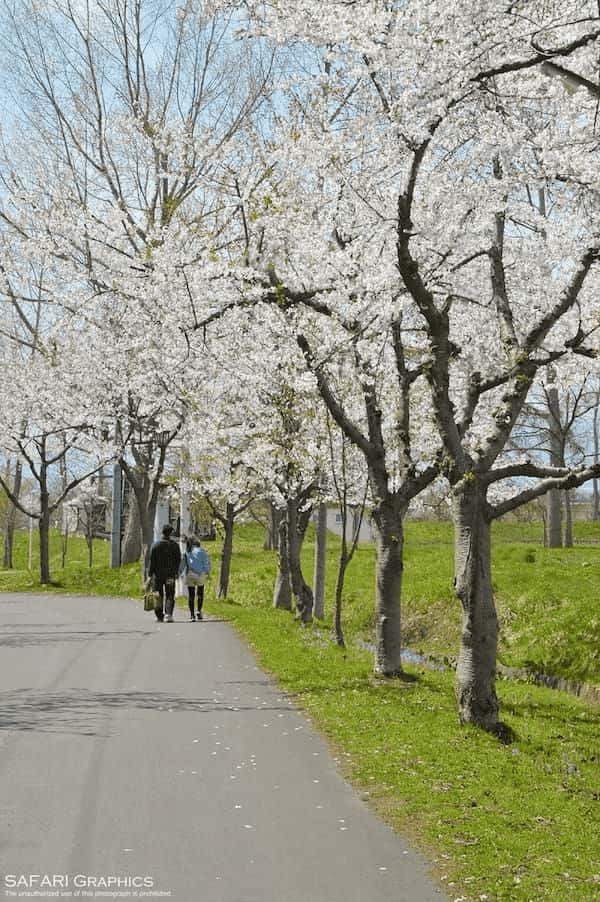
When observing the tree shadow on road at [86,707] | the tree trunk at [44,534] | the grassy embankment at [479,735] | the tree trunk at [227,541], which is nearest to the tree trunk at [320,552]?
the grassy embankment at [479,735]

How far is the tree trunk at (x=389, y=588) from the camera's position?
44.9ft

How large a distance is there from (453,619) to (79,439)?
17.1m

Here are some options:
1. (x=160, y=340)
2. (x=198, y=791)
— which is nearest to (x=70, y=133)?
(x=160, y=340)

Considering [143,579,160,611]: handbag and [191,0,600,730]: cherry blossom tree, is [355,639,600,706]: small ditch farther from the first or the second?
[143,579,160,611]: handbag

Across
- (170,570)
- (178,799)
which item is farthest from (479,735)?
(170,570)

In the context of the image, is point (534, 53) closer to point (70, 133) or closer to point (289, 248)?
point (289, 248)

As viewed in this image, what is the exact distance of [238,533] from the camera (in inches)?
2397

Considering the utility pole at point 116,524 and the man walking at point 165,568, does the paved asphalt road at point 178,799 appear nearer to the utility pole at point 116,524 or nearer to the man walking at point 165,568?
the man walking at point 165,568

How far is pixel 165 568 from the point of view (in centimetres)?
2061

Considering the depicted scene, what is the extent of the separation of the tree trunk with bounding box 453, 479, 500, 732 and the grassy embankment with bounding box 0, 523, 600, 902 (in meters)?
0.32

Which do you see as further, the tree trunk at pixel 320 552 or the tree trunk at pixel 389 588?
the tree trunk at pixel 320 552

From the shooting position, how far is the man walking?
20484 millimetres

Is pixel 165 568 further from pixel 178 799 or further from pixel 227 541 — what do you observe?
pixel 178 799

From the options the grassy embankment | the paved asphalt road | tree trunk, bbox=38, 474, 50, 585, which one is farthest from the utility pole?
the paved asphalt road
